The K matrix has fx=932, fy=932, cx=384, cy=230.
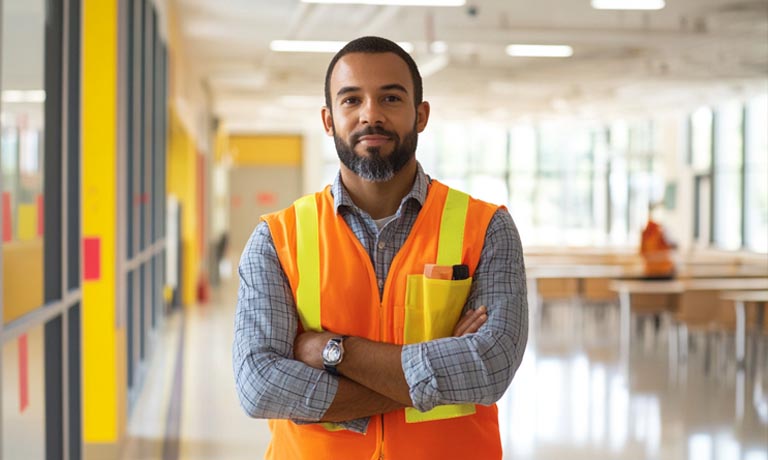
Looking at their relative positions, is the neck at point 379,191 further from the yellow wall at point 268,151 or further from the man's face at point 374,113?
the yellow wall at point 268,151

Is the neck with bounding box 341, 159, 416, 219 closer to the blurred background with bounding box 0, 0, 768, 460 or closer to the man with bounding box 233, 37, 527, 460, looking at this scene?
the man with bounding box 233, 37, 527, 460

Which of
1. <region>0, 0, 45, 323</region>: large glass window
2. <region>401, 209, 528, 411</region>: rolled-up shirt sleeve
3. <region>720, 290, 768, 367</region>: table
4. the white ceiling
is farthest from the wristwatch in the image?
the white ceiling

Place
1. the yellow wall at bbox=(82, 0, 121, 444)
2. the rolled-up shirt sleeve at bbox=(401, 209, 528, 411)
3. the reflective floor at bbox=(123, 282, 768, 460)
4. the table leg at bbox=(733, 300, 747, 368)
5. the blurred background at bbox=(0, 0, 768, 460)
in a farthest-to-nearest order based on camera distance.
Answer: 1. the table leg at bbox=(733, 300, 747, 368)
2. the reflective floor at bbox=(123, 282, 768, 460)
3. the yellow wall at bbox=(82, 0, 121, 444)
4. the blurred background at bbox=(0, 0, 768, 460)
5. the rolled-up shirt sleeve at bbox=(401, 209, 528, 411)

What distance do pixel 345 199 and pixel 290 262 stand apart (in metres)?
0.18

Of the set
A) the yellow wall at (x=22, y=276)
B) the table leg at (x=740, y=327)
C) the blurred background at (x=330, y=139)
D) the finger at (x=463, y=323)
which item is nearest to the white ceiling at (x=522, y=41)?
the blurred background at (x=330, y=139)

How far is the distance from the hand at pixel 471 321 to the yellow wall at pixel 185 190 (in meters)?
13.5

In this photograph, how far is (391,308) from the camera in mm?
1937

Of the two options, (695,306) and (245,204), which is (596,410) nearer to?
(695,306)

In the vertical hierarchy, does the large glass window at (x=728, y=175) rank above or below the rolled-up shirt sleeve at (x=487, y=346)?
above

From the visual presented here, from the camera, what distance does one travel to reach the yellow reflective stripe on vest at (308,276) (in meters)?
1.96

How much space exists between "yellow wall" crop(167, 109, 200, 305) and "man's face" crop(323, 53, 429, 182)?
44.3 feet

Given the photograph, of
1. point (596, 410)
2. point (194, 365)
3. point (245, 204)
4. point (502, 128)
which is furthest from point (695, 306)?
point (245, 204)

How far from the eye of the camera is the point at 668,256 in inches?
455

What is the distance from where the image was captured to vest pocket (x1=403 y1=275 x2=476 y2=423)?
1926 mm
